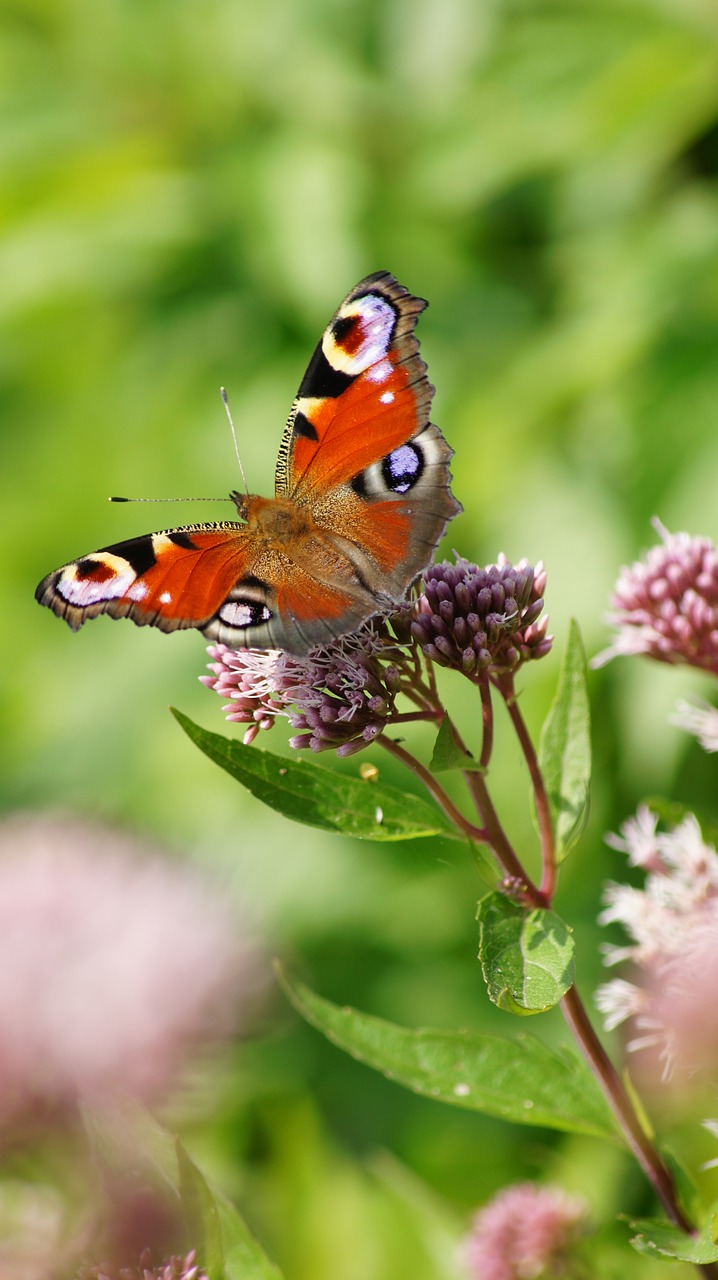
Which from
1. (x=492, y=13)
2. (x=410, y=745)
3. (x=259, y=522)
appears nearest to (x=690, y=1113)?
(x=259, y=522)

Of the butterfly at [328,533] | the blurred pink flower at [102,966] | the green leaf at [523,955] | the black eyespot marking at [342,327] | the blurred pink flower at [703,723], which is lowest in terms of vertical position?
the blurred pink flower at [102,966]

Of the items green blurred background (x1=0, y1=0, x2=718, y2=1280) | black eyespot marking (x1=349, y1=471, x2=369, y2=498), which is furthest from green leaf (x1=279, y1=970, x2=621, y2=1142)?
green blurred background (x1=0, y1=0, x2=718, y2=1280)

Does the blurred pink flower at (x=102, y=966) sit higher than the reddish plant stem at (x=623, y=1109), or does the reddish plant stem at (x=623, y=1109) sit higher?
the blurred pink flower at (x=102, y=966)

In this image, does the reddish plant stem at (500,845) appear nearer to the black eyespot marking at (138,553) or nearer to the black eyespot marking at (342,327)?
the black eyespot marking at (138,553)

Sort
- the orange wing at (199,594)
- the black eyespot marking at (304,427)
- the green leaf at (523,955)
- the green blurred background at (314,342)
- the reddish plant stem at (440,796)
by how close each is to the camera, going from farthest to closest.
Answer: the green blurred background at (314,342), the black eyespot marking at (304,427), the orange wing at (199,594), the reddish plant stem at (440,796), the green leaf at (523,955)

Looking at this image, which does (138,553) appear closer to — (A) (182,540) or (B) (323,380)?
(A) (182,540)

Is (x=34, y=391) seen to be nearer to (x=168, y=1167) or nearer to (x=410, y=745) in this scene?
(x=410, y=745)

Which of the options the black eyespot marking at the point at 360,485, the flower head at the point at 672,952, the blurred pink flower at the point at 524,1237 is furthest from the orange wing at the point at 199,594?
the blurred pink flower at the point at 524,1237

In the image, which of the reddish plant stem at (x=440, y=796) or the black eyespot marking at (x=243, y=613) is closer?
the reddish plant stem at (x=440, y=796)
